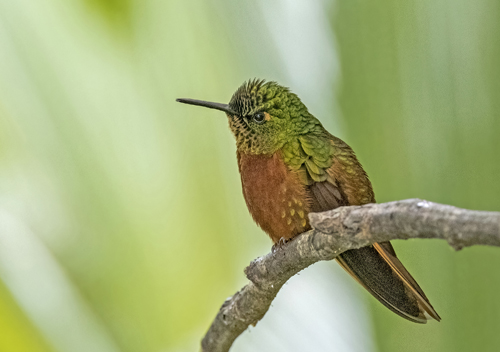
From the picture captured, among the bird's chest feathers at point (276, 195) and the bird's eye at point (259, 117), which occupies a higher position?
the bird's eye at point (259, 117)

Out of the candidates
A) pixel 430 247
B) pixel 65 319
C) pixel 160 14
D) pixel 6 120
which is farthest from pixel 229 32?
pixel 65 319

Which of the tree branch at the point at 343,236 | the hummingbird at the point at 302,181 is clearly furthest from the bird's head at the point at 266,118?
the tree branch at the point at 343,236

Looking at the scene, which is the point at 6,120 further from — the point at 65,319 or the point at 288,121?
the point at 288,121

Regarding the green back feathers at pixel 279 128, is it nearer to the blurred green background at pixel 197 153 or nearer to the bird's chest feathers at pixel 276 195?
the bird's chest feathers at pixel 276 195

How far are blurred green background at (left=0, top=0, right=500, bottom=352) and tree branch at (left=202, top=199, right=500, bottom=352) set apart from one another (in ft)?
1.11

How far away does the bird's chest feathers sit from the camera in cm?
104

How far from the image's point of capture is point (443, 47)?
126 cm

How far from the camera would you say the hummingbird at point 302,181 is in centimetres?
100

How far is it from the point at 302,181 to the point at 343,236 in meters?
0.28

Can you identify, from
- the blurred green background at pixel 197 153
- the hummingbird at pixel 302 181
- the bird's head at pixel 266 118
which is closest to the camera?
the hummingbird at pixel 302 181

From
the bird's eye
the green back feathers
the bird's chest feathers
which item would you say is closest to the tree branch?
the bird's chest feathers

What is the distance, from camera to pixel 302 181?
1042 mm

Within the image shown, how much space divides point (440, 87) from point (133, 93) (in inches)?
41.4

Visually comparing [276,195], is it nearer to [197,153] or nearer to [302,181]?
[302,181]
